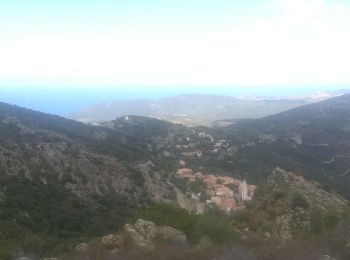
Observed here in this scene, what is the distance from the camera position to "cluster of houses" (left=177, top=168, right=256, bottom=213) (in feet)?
133

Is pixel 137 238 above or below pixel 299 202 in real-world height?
above

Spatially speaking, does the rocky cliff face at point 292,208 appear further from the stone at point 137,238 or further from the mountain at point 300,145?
the mountain at point 300,145

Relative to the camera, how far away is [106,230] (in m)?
26.1

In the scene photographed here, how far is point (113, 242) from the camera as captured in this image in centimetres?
1554

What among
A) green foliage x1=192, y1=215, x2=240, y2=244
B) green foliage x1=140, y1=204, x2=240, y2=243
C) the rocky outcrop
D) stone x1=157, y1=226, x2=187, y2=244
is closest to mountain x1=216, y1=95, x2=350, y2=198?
green foliage x1=140, y1=204, x2=240, y2=243

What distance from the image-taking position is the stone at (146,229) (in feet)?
53.9

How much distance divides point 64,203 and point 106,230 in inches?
241

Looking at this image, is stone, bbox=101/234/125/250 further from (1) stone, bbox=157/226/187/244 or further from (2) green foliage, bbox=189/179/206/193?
(2) green foliage, bbox=189/179/206/193

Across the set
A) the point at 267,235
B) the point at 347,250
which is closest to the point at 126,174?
the point at 267,235

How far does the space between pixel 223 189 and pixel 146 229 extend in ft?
106

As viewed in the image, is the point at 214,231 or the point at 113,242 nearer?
the point at 113,242

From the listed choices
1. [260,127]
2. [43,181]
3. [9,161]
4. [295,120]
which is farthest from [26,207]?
[295,120]

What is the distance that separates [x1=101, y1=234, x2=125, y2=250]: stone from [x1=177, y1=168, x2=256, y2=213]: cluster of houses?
21643mm

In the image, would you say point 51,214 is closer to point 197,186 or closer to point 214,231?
point 214,231
